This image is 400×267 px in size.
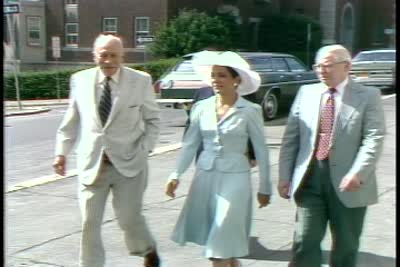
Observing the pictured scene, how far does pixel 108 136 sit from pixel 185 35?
117ft

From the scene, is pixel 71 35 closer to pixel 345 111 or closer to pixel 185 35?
pixel 185 35

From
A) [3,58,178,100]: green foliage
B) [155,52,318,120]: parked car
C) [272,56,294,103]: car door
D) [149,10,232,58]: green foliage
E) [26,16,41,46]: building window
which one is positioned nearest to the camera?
[155,52,318,120]: parked car

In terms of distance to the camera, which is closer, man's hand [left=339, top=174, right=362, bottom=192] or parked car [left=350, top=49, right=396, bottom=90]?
man's hand [left=339, top=174, right=362, bottom=192]

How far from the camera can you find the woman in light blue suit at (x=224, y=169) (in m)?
4.42

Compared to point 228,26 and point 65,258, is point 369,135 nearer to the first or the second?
point 65,258

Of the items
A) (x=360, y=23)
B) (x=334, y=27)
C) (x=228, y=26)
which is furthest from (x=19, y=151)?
(x=360, y=23)

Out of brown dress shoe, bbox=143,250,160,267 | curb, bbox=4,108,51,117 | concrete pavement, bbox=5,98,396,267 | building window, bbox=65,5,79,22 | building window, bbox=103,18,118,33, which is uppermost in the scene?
building window, bbox=65,5,79,22

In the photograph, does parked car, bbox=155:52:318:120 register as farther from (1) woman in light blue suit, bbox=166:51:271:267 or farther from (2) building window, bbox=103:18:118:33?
(2) building window, bbox=103:18:118:33

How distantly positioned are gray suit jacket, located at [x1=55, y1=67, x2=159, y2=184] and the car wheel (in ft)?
37.1

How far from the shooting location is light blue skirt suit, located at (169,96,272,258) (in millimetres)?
4414

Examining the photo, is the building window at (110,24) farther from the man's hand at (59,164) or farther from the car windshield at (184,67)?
the man's hand at (59,164)

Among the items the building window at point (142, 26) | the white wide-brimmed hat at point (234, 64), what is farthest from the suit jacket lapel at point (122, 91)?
the building window at point (142, 26)

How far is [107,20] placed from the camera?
46438mm

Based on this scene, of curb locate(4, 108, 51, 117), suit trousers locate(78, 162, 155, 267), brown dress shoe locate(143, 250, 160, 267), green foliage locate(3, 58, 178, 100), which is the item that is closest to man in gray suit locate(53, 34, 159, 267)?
suit trousers locate(78, 162, 155, 267)
